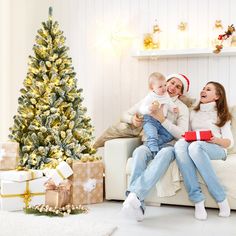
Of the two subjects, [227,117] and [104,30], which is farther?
[104,30]

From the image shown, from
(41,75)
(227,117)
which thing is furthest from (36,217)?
(227,117)

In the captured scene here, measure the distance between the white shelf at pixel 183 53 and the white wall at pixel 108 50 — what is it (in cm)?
9

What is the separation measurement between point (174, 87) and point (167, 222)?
1221 millimetres

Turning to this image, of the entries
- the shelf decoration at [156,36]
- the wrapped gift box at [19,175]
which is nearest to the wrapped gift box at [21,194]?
the wrapped gift box at [19,175]

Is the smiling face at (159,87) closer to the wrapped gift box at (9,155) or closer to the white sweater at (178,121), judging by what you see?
the white sweater at (178,121)

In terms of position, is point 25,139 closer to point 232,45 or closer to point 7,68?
point 7,68

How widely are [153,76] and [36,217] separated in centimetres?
→ 141

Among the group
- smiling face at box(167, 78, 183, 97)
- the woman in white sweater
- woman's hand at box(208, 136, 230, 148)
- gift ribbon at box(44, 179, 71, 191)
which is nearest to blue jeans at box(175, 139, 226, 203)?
the woman in white sweater

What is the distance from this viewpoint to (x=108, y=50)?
181 inches

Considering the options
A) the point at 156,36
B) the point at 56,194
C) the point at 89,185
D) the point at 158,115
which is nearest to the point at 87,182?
the point at 89,185

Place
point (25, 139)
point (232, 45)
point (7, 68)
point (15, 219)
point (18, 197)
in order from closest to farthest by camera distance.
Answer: point (15, 219), point (18, 197), point (25, 139), point (232, 45), point (7, 68)

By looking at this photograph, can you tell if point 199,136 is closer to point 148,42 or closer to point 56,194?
point 56,194

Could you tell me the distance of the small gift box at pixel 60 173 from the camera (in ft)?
10.9

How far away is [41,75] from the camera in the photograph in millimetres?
3836
